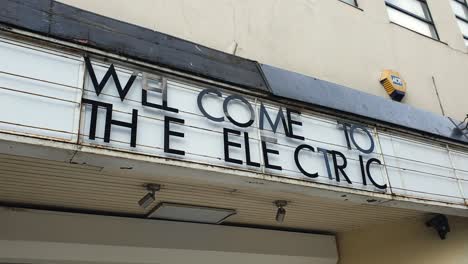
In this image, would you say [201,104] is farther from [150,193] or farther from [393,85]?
[393,85]

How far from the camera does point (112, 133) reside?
372 cm

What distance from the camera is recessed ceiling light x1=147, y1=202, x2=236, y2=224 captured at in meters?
5.58

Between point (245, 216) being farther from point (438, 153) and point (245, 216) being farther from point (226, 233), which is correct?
point (438, 153)

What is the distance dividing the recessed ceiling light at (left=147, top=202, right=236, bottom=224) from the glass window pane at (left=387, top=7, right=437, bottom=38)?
17.5ft

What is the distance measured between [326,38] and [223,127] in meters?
3.50

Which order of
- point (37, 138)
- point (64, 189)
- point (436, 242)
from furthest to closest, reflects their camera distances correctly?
point (436, 242), point (64, 189), point (37, 138)

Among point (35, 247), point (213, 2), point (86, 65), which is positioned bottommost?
point (35, 247)

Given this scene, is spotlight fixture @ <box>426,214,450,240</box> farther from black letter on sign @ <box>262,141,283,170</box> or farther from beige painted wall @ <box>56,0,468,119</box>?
black letter on sign @ <box>262,141,283,170</box>

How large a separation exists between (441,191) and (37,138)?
192 inches

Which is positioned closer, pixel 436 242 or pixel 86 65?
pixel 86 65

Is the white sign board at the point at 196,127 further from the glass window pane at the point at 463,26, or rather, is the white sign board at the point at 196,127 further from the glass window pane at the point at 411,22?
the glass window pane at the point at 463,26

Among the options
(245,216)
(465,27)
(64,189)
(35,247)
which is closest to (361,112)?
(245,216)

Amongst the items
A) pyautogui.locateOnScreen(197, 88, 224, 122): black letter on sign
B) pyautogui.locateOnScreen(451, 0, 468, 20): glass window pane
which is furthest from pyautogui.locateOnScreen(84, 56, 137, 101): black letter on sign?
pyautogui.locateOnScreen(451, 0, 468, 20): glass window pane

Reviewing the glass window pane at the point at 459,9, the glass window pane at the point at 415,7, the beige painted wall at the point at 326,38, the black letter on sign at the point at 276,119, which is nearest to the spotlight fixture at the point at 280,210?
the black letter on sign at the point at 276,119
